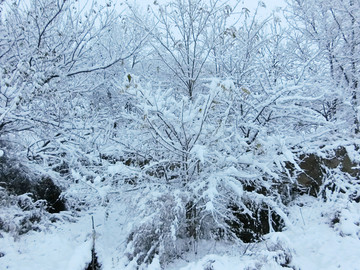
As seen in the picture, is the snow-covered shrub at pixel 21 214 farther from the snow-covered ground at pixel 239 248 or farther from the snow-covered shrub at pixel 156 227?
the snow-covered shrub at pixel 156 227

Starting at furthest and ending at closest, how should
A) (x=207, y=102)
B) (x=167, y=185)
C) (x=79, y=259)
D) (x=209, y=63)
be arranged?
(x=209, y=63) → (x=167, y=185) → (x=79, y=259) → (x=207, y=102)

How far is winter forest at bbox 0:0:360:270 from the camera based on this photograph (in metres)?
4.18

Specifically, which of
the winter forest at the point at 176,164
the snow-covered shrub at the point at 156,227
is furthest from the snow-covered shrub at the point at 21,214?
the snow-covered shrub at the point at 156,227

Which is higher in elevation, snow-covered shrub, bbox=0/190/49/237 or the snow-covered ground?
snow-covered shrub, bbox=0/190/49/237

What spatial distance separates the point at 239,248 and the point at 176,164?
1686mm

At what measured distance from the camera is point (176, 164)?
5078 millimetres

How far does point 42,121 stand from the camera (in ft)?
16.2

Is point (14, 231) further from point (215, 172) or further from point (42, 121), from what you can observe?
point (215, 172)

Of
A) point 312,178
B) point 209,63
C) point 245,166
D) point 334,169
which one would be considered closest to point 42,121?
point 245,166

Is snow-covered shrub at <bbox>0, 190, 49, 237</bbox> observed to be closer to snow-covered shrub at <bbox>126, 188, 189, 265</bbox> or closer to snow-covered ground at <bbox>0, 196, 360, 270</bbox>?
snow-covered ground at <bbox>0, 196, 360, 270</bbox>

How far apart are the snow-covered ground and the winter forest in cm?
3

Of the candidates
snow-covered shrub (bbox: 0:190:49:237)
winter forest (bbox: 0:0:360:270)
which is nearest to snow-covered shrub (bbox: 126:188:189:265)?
winter forest (bbox: 0:0:360:270)

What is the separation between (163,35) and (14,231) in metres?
A: 4.68

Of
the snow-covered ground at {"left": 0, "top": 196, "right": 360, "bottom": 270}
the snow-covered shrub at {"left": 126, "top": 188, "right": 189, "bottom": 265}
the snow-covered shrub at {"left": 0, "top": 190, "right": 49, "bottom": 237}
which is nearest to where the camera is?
the snow-covered ground at {"left": 0, "top": 196, "right": 360, "bottom": 270}
